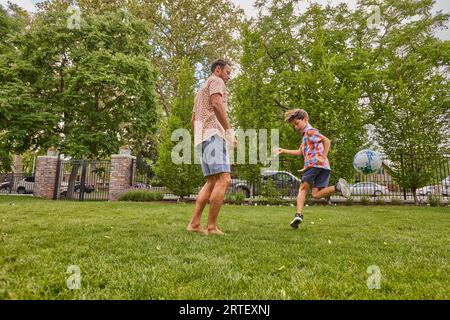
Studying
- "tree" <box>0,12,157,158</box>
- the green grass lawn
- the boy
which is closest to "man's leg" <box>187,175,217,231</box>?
the green grass lawn

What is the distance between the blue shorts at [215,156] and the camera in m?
3.80

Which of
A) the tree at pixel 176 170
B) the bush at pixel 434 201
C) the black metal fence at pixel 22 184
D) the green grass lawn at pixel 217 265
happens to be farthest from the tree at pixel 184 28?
the green grass lawn at pixel 217 265

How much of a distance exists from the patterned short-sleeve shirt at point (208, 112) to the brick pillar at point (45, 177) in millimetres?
14554

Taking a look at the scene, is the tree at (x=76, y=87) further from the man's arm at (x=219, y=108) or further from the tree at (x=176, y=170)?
the man's arm at (x=219, y=108)

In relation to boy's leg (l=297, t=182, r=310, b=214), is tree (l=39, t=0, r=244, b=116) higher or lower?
higher

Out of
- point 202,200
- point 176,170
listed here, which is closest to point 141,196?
point 176,170

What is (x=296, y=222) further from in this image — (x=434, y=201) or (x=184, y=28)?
(x=184, y=28)

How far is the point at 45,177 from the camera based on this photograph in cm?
1557

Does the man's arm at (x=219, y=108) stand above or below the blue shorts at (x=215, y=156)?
above

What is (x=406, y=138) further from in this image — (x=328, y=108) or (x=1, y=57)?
(x=1, y=57)

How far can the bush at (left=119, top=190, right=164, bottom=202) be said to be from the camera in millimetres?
12656

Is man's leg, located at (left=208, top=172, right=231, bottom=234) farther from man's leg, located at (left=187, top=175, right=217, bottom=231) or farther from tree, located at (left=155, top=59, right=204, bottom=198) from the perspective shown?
tree, located at (left=155, top=59, right=204, bottom=198)

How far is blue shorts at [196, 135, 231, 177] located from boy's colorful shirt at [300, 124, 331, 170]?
165 centimetres
